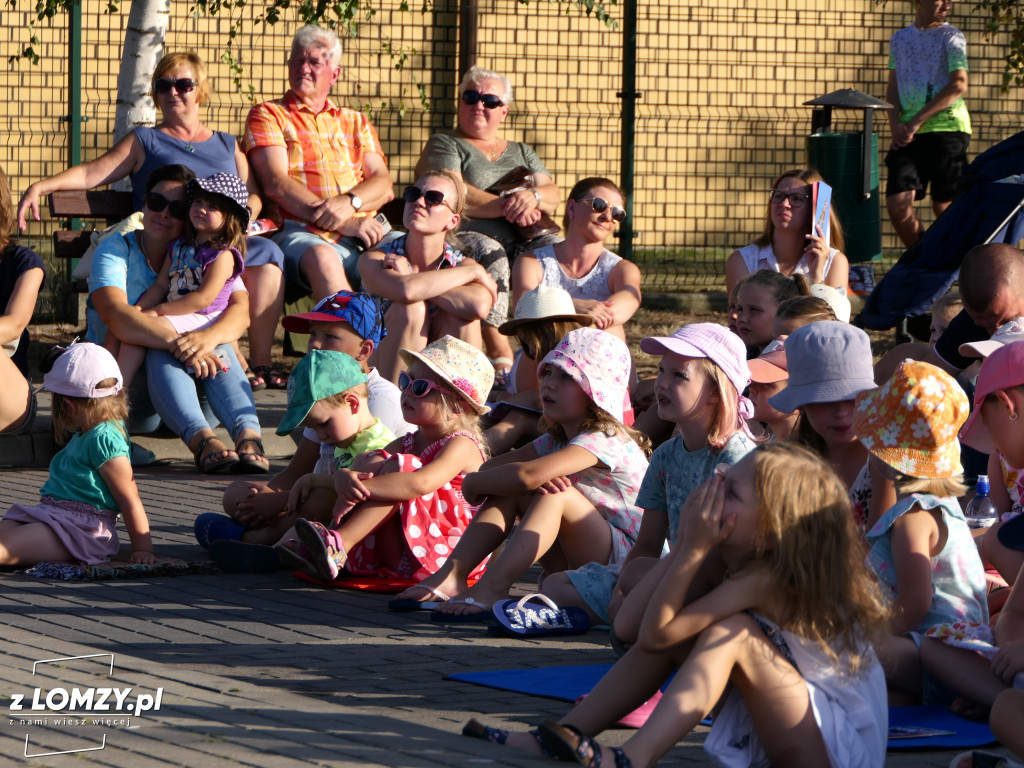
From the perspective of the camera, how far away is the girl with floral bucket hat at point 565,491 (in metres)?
5.18

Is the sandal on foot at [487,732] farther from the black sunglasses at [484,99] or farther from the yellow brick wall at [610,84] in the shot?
the yellow brick wall at [610,84]

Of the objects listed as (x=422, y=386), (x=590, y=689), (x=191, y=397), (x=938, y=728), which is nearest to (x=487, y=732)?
(x=590, y=689)

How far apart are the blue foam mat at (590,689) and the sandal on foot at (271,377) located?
5322mm

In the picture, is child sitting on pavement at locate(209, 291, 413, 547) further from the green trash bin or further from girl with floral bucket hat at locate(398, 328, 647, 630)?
the green trash bin

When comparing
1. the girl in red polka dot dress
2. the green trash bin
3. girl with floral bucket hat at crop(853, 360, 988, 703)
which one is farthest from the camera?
the green trash bin

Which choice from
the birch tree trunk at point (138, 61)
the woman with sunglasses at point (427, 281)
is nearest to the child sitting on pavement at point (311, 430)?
the woman with sunglasses at point (427, 281)

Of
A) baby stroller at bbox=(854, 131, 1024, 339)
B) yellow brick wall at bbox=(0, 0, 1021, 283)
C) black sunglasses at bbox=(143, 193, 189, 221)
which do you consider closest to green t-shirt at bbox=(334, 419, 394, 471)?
black sunglasses at bbox=(143, 193, 189, 221)

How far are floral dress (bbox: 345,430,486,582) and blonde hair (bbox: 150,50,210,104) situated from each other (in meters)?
4.50

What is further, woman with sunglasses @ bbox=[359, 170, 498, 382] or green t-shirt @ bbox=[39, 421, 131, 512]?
woman with sunglasses @ bbox=[359, 170, 498, 382]

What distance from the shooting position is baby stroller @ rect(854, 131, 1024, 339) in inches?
310

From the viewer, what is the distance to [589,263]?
8.34 meters

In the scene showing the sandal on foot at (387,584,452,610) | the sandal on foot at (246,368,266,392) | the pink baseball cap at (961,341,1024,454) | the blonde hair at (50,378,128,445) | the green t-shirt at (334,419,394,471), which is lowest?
the sandal on foot at (387,584,452,610)

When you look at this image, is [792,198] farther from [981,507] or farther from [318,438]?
[981,507]

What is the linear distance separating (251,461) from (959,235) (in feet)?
12.9
